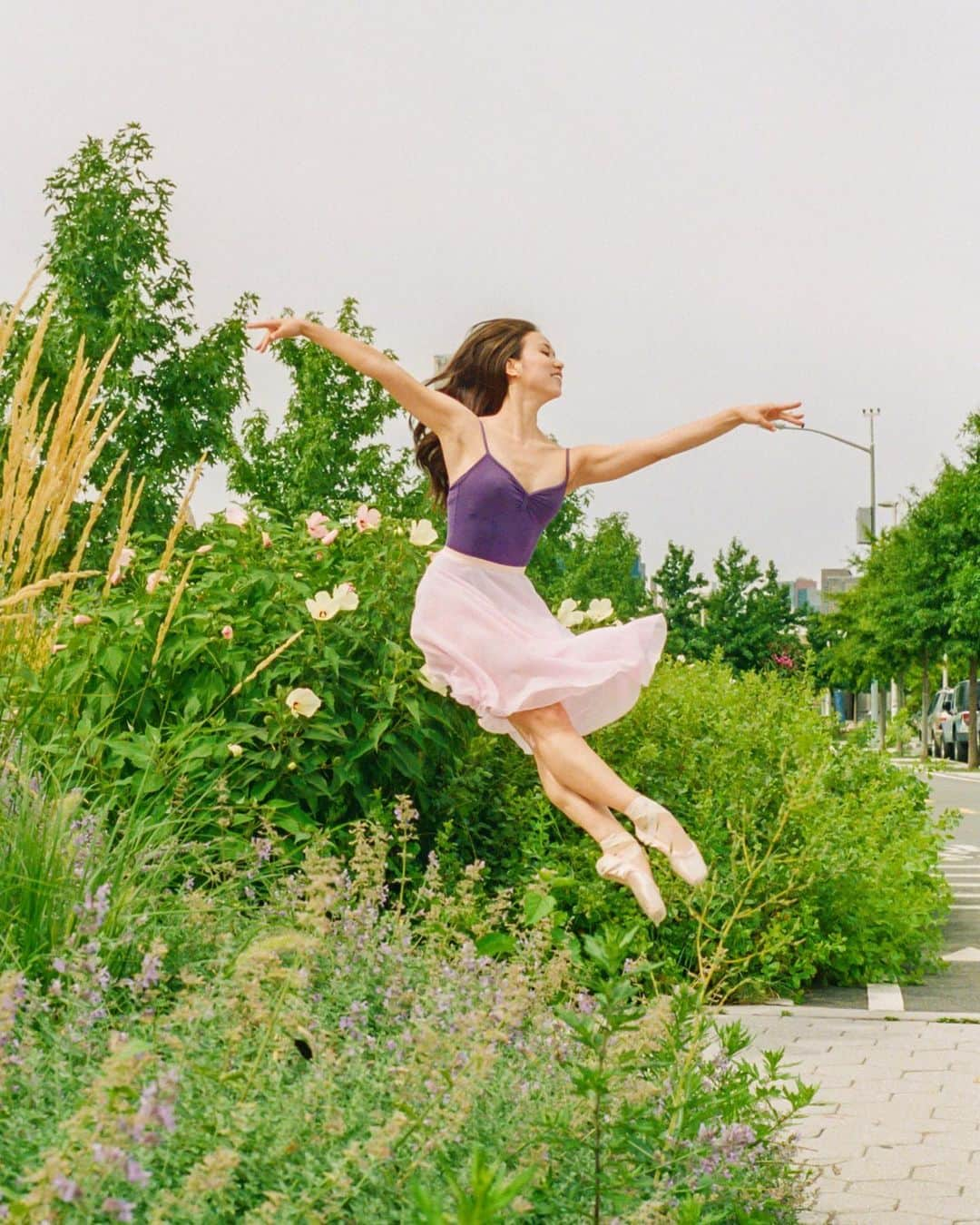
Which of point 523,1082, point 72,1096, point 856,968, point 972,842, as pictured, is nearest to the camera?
point 72,1096

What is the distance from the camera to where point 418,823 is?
692 cm

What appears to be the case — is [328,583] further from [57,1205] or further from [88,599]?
[57,1205]

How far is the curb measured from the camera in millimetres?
6879

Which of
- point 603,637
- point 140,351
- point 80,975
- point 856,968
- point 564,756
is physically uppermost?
point 140,351

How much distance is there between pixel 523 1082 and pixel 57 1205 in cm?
144

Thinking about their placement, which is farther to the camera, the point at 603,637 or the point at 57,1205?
the point at 603,637

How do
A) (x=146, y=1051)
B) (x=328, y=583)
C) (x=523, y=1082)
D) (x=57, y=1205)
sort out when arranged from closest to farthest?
(x=57, y=1205), (x=146, y=1051), (x=523, y=1082), (x=328, y=583)

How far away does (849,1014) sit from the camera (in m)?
6.99

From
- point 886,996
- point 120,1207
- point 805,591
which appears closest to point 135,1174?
point 120,1207

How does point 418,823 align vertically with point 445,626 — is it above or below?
below

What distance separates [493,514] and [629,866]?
1.00 meters

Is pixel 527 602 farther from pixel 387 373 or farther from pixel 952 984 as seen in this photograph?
pixel 952 984

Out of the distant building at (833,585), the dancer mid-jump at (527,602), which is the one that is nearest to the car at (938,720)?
the distant building at (833,585)

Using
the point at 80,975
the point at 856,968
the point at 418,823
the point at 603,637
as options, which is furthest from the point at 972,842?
the point at 80,975
